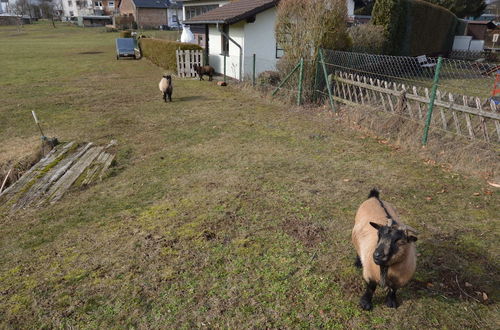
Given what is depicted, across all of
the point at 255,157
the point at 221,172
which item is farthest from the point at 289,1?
the point at 221,172

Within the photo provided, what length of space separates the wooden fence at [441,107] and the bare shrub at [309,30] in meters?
1.06

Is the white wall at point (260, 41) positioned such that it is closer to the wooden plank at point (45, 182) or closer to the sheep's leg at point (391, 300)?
the wooden plank at point (45, 182)

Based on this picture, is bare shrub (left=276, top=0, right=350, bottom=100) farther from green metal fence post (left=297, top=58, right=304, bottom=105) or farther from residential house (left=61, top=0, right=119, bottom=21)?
residential house (left=61, top=0, right=119, bottom=21)

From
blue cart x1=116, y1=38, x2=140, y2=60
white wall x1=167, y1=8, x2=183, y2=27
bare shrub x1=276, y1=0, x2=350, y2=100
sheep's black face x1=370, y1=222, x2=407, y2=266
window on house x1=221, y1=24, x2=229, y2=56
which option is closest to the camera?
sheep's black face x1=370, y1=222, x2=407, y2=266

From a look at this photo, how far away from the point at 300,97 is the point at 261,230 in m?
7.46

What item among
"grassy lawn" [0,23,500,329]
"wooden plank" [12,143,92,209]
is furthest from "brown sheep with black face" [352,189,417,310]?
"wooden plank" [12,143,92,209]

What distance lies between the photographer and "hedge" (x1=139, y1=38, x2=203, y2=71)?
17656mm

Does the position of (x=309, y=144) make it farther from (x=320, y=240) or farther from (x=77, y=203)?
(x=77, y=203)

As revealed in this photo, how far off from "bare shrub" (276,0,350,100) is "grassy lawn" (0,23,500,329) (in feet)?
11.8

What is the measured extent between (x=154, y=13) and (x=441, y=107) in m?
59.8

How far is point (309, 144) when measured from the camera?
25.4ft

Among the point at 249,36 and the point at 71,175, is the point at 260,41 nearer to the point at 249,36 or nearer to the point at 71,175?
the point at 249,36

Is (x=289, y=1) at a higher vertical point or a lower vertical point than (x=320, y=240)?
higher

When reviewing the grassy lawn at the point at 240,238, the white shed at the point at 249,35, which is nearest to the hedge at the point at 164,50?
the white shed at the point at 249,35
